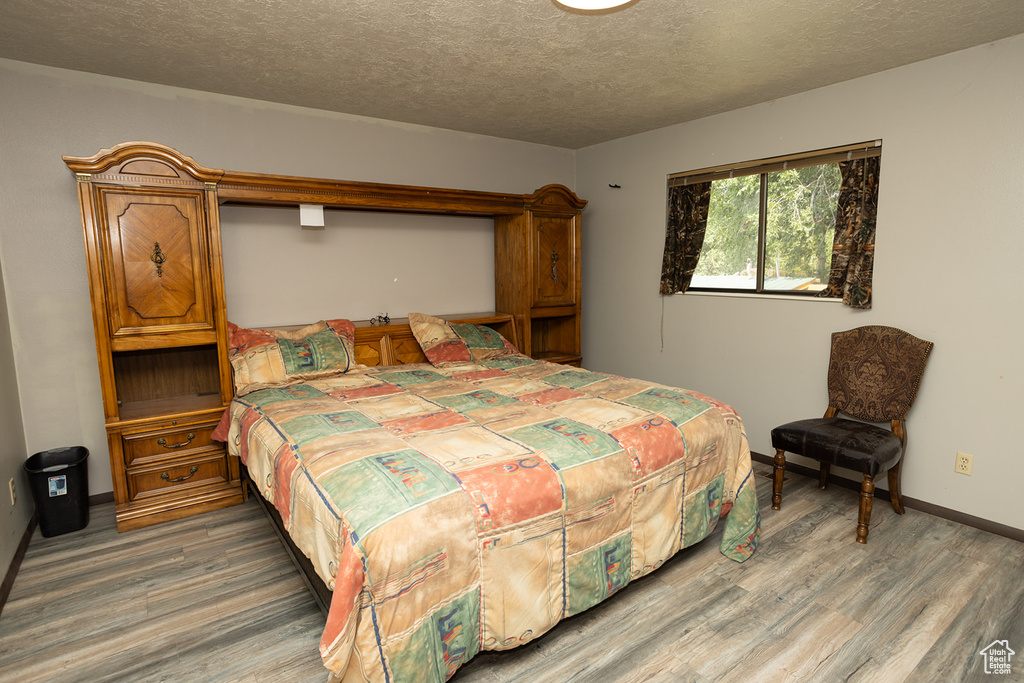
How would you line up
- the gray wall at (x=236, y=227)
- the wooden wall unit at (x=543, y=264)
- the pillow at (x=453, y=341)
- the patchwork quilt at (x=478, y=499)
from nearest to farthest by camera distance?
the patchwork quilt at (x=478, y=499) → the gray wall at (x=236, y=227) → the pillow at (x=453, y=341) → the wooden wall unit at (x=543, y=264)

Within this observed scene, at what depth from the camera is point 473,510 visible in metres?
1.72

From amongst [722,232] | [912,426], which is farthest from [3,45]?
[912,426]

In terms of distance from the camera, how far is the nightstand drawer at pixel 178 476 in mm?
2979

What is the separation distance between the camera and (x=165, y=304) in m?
2.95

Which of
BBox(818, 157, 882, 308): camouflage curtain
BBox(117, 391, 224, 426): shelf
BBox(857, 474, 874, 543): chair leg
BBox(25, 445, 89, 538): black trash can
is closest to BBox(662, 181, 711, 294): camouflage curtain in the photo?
BBox(818, 157, 882, 308): camouflage curtain

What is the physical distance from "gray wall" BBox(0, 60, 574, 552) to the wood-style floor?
556 mm

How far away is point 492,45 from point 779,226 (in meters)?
2.32

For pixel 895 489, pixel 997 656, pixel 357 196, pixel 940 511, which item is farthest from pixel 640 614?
pixel 357 196

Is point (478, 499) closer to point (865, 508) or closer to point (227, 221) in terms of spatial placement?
point (865, 508)

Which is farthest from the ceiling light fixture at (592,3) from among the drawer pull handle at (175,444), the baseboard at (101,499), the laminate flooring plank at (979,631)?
the baseboard at (101,499)

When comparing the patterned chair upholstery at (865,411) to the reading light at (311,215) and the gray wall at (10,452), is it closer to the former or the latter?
the reading light at (311,215)

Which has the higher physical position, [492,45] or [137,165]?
[492,45]

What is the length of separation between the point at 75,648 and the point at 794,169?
448 cm

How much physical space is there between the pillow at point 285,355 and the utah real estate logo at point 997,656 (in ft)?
10.9
